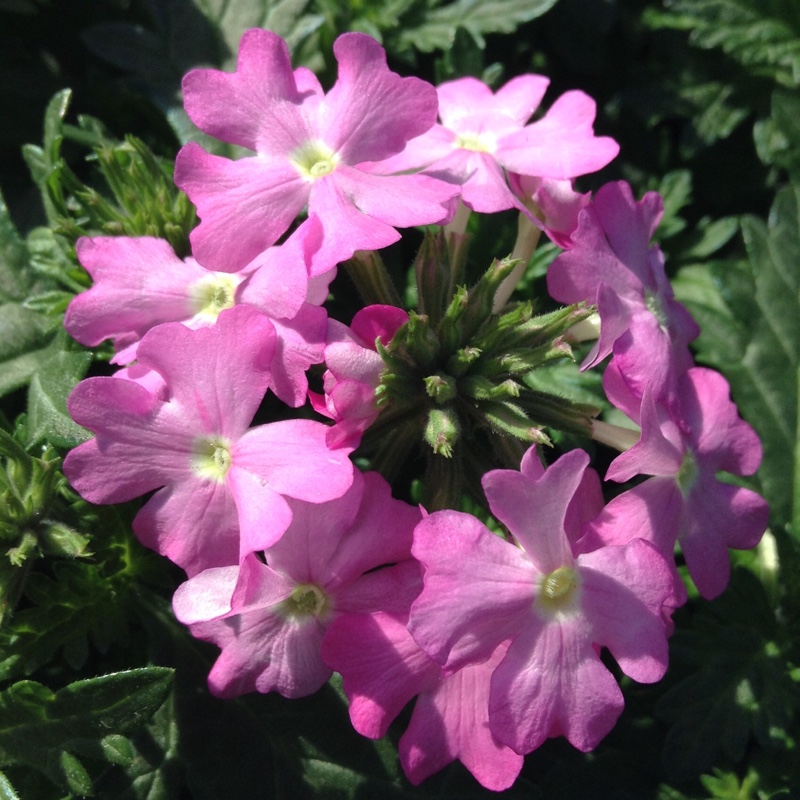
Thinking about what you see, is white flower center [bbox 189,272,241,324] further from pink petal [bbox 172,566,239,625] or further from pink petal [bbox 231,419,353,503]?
pink petal [bbox 172,566,239,625]

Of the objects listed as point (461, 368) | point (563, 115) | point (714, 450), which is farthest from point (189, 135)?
point (714, 450)

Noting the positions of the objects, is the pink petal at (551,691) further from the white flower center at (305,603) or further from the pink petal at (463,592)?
the white flower center at (305,603)

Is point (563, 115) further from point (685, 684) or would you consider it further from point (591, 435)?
point (685, 684)

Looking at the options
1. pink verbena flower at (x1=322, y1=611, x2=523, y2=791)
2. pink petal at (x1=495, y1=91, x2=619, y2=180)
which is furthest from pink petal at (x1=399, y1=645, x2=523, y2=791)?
pink petal at (x1=495, y1=91, x2=619, y2=180)

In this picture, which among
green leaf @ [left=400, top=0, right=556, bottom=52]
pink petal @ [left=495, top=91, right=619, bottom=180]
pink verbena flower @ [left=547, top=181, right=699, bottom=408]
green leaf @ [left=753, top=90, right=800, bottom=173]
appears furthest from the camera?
green leaf @ [left=753, top=90, right=800, bottom=173]

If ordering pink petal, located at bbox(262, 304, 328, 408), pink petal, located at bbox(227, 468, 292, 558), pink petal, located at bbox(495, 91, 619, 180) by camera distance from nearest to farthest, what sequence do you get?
pink petal, located at bbox(227, 468, 292, 558) < pink petal, located at bbox(262, 304, 328, 408) < pink petal, located at bbox(495, 91, 619, 180)

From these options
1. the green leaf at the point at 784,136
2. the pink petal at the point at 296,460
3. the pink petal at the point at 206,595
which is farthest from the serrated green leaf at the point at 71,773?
the green leaf at the point at 784,136
